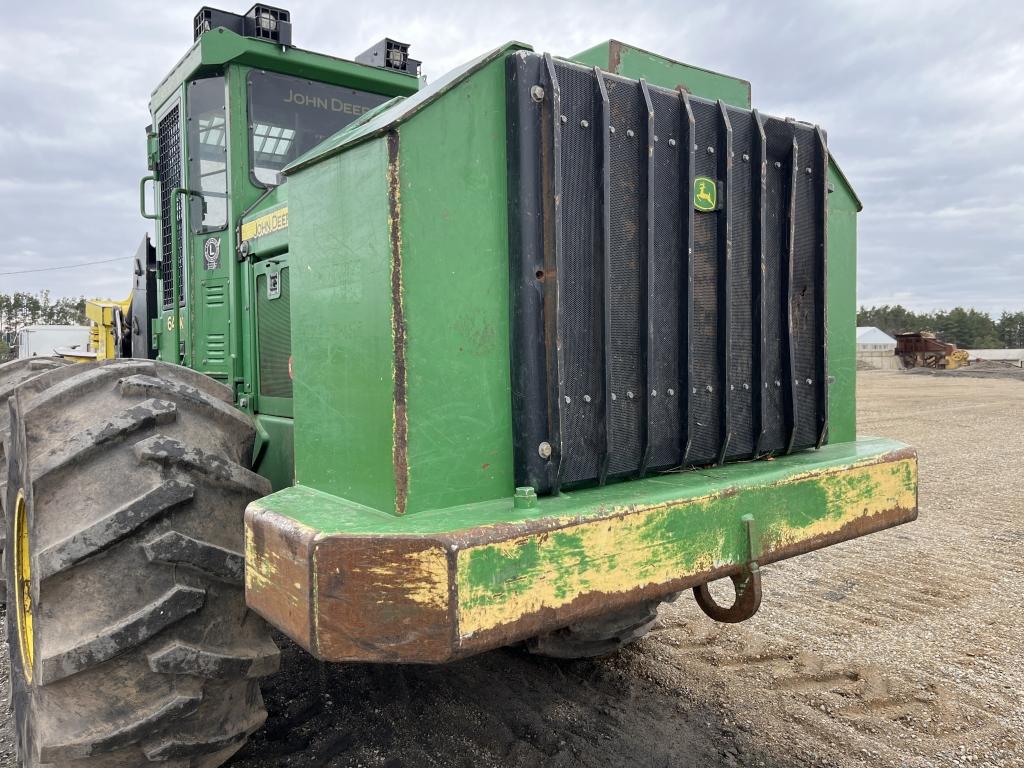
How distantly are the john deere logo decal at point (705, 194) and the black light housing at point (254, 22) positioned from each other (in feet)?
6.97

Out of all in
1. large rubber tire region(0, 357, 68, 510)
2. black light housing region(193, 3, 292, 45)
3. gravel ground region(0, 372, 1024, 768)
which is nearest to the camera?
gravel ground region(0, 372, 1024, 768)

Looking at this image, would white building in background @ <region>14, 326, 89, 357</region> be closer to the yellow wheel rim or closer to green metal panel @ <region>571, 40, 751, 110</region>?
the yellow wheel rim

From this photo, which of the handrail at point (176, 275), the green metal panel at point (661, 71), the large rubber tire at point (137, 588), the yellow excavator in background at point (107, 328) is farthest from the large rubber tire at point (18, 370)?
the green metal panel at point (661, 71)

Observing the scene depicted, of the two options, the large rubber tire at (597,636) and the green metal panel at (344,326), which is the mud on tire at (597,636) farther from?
the green metal panel at (344,326)

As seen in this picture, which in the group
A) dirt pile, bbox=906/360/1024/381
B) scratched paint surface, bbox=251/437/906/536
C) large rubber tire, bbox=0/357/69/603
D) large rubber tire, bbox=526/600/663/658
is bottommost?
large rubber tire, bbox=526/600/663/658

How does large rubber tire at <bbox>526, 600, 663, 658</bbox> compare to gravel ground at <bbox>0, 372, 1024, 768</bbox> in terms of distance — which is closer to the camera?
gravel ground at <bbox>0, 372, 1024, 768</bbox>

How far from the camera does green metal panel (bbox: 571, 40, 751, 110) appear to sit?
8.05 ft

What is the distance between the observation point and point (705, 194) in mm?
2387

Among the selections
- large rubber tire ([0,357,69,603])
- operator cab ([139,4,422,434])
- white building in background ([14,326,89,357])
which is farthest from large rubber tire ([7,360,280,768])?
white building in background ([14,326,89,357])

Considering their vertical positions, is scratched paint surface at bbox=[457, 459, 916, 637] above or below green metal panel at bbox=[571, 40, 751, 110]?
below

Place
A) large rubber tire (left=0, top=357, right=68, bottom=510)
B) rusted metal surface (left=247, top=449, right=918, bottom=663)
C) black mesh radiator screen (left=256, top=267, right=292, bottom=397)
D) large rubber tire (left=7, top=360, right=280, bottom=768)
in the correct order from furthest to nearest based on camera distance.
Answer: large rubber tire (left=0, top=357, right=68, bottom=510)
black mesh radiator screen (left=256, top=267, right=292, bottom=397)
large rubber tire (left=7, top=360, right=280, bottom=768)
rusted metal surface (left=247, top=449, right=918, bottom=663)

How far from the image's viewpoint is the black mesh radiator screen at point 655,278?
2.04m

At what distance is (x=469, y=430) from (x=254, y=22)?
2.48 metres

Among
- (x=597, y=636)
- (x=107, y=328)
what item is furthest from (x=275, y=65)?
(x=107, y=328)
